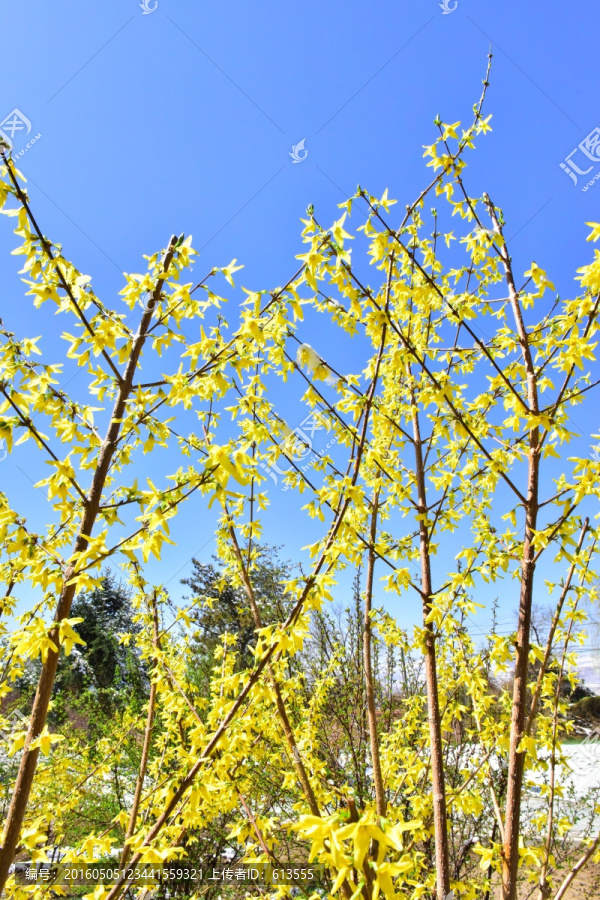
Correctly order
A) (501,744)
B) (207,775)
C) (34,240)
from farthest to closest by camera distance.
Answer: (501,744) → (207,775) → (34,240)

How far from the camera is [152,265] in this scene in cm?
198

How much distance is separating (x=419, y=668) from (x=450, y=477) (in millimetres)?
2925

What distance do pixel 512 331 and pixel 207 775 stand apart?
8.08 ft

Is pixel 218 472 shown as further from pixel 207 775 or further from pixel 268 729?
pixel 268 729

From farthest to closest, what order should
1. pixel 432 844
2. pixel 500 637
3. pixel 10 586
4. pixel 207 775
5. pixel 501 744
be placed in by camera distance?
1. pixel 432 844
2. pixel 10 586
3. pixel 501 744
4. pixel 500 637
5. pixel 207 775

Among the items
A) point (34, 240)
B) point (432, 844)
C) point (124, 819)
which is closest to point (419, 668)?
point (432, 844)

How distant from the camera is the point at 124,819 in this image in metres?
3.05

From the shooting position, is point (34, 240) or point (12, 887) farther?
point (12, 887)

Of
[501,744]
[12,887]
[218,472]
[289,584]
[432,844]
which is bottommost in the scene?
[432,844]

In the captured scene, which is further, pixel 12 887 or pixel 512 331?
pixel 512 331

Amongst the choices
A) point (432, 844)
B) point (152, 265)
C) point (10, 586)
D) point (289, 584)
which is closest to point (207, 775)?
point (289, 584)

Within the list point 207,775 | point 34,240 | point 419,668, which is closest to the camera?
point 34,240

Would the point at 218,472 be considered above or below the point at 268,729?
above

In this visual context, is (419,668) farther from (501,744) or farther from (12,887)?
(12,887)
